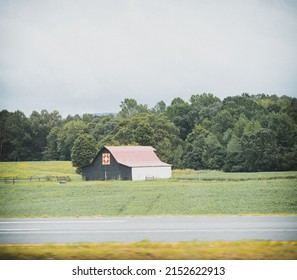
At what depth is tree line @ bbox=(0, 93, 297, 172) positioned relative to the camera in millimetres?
A: 6898

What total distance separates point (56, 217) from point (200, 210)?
1875mm

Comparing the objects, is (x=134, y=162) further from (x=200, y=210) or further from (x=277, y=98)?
(x=277, y=98)

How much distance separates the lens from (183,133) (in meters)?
7.11

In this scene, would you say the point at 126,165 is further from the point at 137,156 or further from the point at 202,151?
the point at 202,151

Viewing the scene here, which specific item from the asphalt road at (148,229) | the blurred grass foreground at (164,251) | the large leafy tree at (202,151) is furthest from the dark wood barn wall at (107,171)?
the blurred grass foreground at (164,251)

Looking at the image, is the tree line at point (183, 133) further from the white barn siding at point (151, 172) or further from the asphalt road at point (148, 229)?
the asphalt road at point (148, 229)

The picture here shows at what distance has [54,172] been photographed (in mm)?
7480

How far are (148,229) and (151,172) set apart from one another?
0.84 meters

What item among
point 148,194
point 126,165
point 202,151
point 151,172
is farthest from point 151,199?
point 202,151

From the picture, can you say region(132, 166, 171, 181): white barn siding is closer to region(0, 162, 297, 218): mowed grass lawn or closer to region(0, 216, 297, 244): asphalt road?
region(0, 162, 297, 218): mowed grass lawn

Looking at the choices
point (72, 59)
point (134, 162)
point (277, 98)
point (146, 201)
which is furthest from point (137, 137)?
point (277, 98)

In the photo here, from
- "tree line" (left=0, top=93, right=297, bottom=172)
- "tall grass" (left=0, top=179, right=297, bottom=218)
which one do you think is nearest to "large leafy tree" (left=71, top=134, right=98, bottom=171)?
"tree line" (left=0, top=93, right=297, bottom=172)
